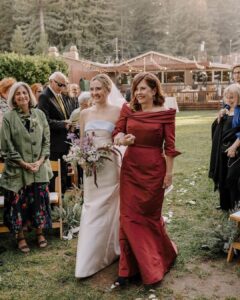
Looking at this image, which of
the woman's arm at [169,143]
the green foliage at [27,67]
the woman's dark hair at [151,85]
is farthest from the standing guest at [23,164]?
the green foliage at [27,67]

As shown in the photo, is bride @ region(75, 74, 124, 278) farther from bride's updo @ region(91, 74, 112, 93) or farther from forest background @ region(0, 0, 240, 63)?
forest background @ region(0, 0, 240, 63)

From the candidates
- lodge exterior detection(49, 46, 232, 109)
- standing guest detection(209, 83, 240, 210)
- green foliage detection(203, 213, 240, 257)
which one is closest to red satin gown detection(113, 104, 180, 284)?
green foliage detection(203, 213, 240, 257)

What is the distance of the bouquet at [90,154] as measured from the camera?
4.33 m

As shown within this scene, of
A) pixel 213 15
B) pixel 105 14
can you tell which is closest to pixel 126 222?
pixel 105 14

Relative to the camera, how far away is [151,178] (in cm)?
418

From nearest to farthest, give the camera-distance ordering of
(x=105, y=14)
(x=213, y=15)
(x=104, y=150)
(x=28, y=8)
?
(x=104, y=150) < (x=28, y=8) < (x=105, y=14) < (x=213, y=15)

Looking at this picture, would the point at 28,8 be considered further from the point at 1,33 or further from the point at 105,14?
the point at 105,14

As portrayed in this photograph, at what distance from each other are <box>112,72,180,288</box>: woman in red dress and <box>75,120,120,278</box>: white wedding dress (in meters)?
0.24

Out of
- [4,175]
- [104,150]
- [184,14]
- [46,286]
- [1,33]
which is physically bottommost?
[46,286]

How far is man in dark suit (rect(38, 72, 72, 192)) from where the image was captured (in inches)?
256

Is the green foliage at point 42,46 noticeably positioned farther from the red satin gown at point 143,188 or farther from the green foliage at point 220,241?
the red satin gown at point 143,188

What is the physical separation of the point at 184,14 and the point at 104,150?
2681 inches

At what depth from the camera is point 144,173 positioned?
419 cm

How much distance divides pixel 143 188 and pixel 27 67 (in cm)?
1981
